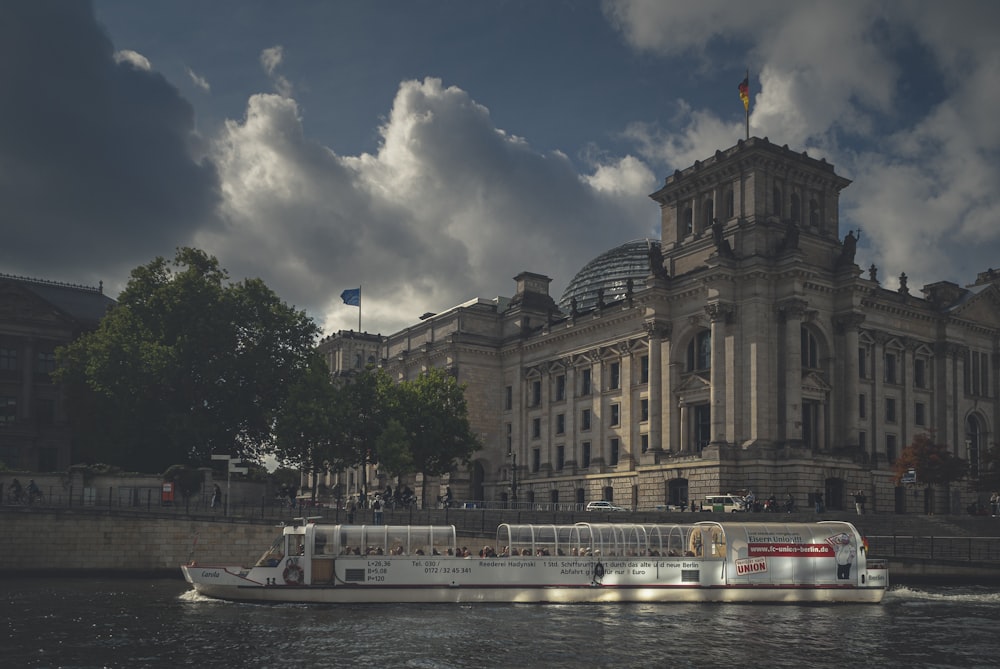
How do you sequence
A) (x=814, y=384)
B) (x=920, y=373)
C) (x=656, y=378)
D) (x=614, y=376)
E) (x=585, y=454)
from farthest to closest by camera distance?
(x=585, y=454) < (x=614, y=376) < (x=920, y=373) < (x=656, y=378) < (x=814, y=384)

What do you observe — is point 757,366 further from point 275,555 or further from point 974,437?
point 275,555

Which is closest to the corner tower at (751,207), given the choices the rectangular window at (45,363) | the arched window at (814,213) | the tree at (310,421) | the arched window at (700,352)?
the arched window at (814,213)

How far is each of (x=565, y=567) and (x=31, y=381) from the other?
239 feet

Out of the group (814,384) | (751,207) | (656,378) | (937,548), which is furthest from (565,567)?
(751,207)

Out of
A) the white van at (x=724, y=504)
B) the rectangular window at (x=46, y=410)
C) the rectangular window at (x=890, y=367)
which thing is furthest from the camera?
the rectangular window at (x=46, y=410)

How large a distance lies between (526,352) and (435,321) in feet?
40.1

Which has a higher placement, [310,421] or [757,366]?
[757,366]

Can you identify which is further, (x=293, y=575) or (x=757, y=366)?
(x=757, y=366)

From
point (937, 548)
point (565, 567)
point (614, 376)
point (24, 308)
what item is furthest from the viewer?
point (24, 308)

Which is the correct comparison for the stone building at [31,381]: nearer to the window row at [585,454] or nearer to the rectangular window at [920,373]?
the window row at [585,454]

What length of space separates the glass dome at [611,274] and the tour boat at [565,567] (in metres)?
63.1

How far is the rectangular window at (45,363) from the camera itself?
99.6 metres

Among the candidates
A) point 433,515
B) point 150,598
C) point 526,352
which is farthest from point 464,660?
point 526,352

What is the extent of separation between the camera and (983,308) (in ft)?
289
